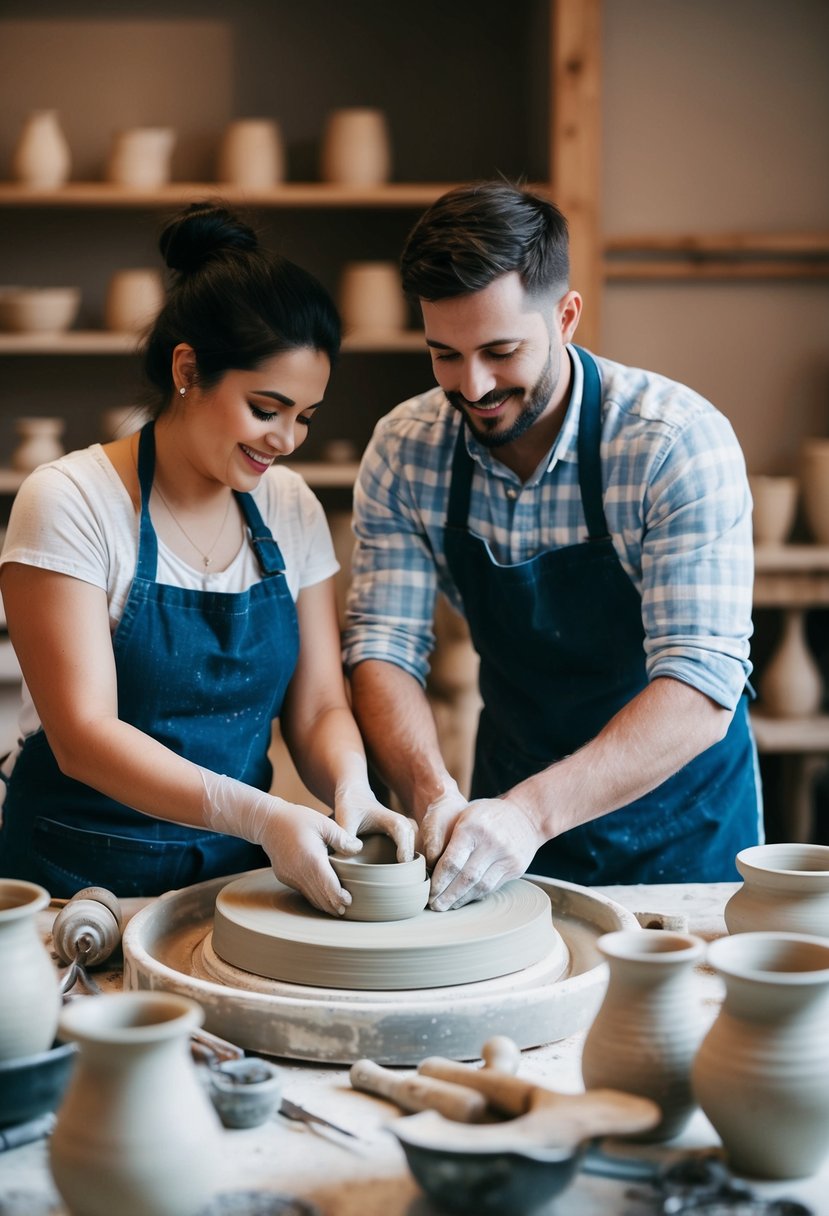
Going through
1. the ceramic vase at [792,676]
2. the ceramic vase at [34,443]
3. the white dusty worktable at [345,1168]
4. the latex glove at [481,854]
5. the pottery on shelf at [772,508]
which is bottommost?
the ceramic vase at [792,676]

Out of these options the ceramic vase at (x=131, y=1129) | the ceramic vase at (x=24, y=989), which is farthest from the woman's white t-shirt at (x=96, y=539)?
the ceramic vase at (x=131, y=1129)

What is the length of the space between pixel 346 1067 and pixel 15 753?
1.02 meters

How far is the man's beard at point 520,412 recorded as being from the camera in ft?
7.06

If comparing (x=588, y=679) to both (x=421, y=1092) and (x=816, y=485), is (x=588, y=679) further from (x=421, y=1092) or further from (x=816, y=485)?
(x=816, y=485)

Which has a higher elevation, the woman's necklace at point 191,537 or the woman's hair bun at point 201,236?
the woman's hair bun at point 201,236

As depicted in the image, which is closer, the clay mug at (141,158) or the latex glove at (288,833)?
the latex glove at (288,833)

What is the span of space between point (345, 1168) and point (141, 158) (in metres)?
3.64

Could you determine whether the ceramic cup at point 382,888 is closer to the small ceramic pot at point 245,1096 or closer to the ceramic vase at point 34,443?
the small ceramic pot at point 245,1096

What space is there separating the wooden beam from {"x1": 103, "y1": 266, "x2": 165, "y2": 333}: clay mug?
4.31ft

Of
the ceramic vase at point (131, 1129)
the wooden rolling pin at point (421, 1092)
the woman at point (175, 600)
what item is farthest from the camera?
the woman at point (175, 600)

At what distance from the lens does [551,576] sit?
2299mm

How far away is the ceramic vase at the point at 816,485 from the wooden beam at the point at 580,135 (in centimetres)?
79

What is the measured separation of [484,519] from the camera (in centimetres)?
236

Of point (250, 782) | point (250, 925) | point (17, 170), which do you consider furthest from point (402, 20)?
point (250, 925)
